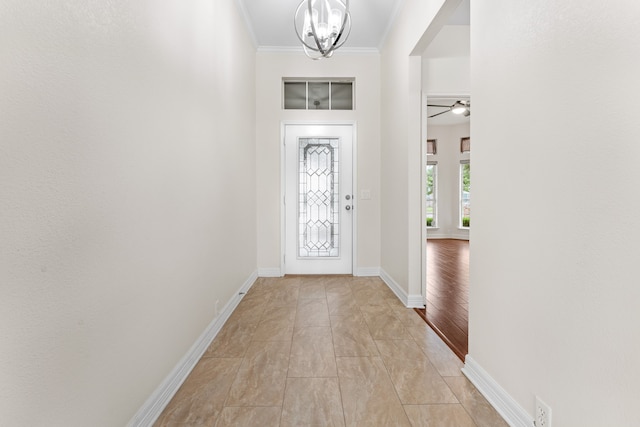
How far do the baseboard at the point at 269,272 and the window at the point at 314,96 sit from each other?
218cm

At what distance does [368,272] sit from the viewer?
4266 millimetres

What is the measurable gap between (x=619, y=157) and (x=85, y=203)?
5.57 ft

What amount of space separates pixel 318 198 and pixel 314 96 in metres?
1.38

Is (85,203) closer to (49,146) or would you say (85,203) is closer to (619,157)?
(49,146)

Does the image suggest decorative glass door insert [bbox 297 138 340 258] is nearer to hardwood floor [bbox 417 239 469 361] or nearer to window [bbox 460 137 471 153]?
hardwood floor [bbox 417 239 469 361]

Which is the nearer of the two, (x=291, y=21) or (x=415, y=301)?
(x=415, y=301)

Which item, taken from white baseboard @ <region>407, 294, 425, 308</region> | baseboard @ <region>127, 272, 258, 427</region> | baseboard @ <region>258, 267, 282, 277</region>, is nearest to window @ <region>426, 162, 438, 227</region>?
baseboard @ <region>258, 267, 282, 277</region>

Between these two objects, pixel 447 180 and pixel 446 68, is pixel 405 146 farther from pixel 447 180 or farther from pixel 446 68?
pixel 447 180

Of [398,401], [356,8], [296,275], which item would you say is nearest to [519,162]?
[398,401]

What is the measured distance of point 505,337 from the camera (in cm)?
154

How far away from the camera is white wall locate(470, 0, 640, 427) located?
3.13ft

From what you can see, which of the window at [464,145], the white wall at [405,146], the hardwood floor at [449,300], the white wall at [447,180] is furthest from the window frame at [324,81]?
the window at [464,145]

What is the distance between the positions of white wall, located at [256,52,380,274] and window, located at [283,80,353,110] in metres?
0.13

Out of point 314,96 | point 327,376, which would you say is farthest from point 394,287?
point 314,96
